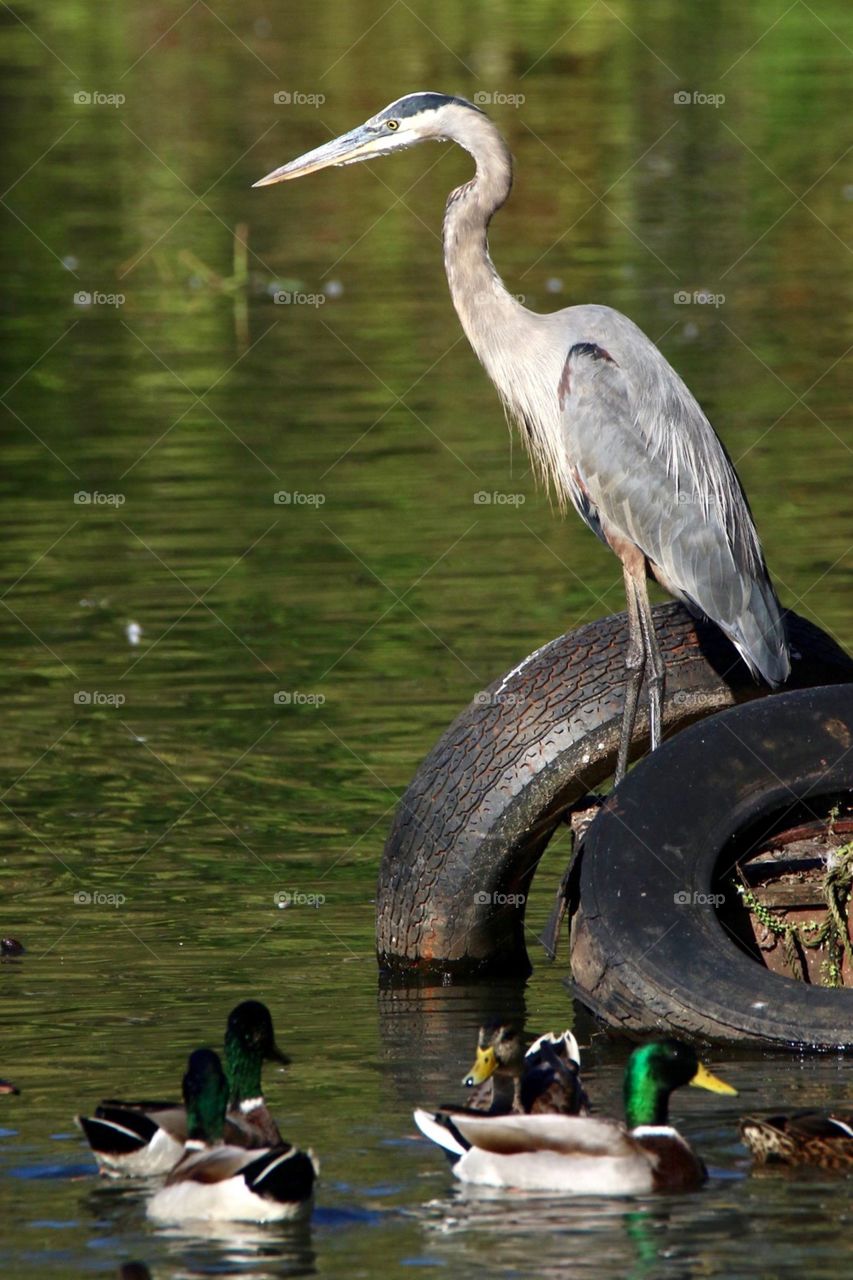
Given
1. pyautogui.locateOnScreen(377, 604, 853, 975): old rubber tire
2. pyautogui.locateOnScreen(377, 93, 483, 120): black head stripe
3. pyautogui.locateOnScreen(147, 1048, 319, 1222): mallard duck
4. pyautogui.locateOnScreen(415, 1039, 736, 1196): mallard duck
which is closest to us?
pyautogui.locateOnScreen(147, 1048, 319, 1222): mallard duck

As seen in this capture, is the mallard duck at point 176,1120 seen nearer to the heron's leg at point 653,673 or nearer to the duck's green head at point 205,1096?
the duck's green head at point 205,1096

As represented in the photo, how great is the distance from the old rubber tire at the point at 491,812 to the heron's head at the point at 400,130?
2.14 metres

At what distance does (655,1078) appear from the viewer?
6512 millimetres

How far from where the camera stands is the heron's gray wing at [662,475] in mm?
9531

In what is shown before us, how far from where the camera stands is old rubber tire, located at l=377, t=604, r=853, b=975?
858 centimetres

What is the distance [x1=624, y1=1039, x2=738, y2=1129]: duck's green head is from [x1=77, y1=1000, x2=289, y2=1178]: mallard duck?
91cm

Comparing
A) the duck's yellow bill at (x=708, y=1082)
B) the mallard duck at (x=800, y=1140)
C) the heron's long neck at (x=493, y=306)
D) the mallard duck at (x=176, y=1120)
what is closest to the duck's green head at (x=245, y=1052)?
the mallard duck at (x=176, y=1120)

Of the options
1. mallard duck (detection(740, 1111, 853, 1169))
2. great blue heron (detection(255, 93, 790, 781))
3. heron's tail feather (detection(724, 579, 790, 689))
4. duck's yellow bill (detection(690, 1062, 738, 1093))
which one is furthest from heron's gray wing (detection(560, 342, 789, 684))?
mallard duck (detection(740, 1111, 853, 1169))

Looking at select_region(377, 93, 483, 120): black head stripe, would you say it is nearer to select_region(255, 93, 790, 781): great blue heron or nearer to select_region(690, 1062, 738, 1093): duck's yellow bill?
select_region(255, 93, 790, 781): great blue heron

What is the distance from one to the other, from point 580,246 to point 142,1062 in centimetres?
1703

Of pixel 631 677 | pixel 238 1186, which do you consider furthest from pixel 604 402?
pixel 238 1186

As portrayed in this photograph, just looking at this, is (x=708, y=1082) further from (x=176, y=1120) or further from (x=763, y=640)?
(x=763, y=640)

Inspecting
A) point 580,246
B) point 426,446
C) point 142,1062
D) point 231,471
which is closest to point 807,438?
point 426,446

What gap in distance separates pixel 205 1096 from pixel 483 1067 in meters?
0.96
